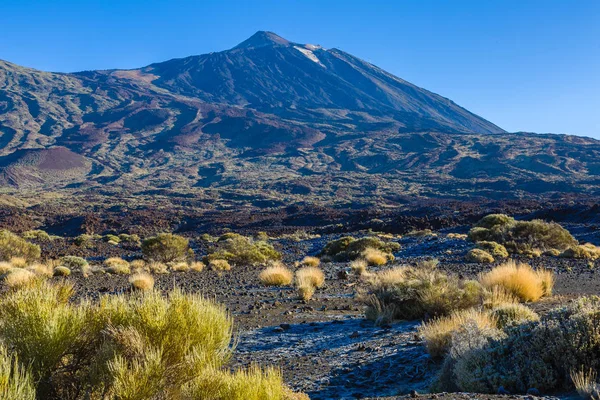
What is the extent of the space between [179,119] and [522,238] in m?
156

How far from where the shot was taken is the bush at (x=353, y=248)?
847 inches

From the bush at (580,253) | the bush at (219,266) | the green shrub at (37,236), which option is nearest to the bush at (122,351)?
the bush at (219,266)

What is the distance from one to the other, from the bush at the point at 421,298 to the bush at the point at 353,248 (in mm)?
12076

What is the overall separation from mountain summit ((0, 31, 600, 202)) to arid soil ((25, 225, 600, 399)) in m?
53.2

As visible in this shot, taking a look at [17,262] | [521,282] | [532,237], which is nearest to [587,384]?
[521,282]

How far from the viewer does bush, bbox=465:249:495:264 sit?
16562 millimetres

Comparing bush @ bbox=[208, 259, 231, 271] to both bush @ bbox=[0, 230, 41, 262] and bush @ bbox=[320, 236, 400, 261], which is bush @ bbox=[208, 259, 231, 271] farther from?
bush @ bbox=[0, 230, 41, 262]

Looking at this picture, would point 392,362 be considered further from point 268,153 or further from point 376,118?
point 376,118

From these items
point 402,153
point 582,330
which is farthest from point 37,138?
point 582,330

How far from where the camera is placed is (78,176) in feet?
353

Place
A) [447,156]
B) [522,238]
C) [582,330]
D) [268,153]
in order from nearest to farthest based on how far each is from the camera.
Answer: [582,330] → [522,238] → [447,156] → [268,153]

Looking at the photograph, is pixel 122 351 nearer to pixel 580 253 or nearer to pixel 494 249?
pixel 494 249

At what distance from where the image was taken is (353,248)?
2236cm

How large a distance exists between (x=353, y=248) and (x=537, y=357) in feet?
59.3
